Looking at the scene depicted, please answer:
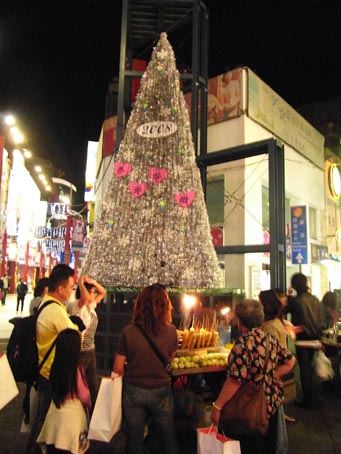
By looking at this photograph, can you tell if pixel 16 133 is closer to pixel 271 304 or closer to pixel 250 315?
pixel 271 304

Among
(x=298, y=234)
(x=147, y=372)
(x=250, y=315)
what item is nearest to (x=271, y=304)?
(x=250, y=315)

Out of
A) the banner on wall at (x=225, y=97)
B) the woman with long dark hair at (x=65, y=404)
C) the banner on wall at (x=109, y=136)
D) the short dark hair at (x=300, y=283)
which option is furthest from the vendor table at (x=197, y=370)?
the banner on wall at (x=109, y=136)

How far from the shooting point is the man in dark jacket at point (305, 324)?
6.29 metres

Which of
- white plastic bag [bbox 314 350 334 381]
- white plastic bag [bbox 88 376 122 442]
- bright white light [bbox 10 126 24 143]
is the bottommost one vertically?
white plastic bag [bbox 314 350 334 381]

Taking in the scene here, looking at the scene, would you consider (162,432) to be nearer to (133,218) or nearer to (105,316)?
(105,316)

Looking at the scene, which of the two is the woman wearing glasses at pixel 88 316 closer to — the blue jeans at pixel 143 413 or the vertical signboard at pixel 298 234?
the blue jeans at pixel 143 413

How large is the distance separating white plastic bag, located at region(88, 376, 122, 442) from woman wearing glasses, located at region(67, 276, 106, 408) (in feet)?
5.98

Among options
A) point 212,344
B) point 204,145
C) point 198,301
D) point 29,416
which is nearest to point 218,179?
point 204,145

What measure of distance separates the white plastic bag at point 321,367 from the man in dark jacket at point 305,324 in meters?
0.08

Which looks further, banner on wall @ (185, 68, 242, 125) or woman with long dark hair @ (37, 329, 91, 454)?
banner on wall @ (185, 68, 242, 125)

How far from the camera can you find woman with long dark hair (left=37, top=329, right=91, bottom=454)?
3.05 m

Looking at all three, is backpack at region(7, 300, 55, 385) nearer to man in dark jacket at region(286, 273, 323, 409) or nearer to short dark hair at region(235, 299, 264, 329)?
short dark hair at region(235, 299, 264, 329)

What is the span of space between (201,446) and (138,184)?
6.66m

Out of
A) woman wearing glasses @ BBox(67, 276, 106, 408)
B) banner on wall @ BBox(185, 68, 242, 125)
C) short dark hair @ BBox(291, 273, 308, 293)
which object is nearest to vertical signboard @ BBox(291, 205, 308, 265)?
banner on wall @ BBox(185, 68, 242, 125)
